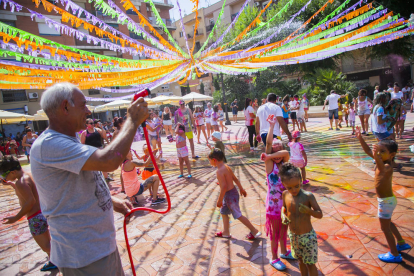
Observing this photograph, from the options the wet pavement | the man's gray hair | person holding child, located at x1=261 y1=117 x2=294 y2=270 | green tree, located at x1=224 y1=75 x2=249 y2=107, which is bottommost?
the wet pavement

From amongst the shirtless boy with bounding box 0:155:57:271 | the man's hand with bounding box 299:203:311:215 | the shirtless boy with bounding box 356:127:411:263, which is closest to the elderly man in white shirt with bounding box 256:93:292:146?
the shirtless boy with bounding box 356:127:411:263

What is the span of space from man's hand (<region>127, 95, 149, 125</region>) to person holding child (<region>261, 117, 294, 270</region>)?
179cm

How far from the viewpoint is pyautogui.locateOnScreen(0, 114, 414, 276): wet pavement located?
112 inches

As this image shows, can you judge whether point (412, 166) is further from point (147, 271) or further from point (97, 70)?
point (97, 70)

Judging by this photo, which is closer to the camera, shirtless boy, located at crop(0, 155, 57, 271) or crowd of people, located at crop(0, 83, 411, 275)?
crowd of people, located at crop(0, 83, 411, 275)

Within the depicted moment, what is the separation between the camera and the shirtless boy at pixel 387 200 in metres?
2.62

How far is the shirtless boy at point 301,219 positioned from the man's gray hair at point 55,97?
6.32ft

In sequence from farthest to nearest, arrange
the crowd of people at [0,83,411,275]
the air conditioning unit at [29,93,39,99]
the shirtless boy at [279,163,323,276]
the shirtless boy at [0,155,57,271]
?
the air conditioning unit at [29,93,39,99], the shirtless boy at [0,155,57,271], the shirtless boy at [279,163,323,276], the crowd of people at [0,83,411,275]

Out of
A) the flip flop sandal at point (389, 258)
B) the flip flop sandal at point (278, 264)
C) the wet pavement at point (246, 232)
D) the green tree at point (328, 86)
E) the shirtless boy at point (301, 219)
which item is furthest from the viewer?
the green tree at point (328, 86)

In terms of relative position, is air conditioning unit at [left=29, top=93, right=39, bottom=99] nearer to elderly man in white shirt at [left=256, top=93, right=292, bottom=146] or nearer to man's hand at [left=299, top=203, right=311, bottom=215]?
elderly man in white shirt at [left=256, top=93, right=292, bottom=146]

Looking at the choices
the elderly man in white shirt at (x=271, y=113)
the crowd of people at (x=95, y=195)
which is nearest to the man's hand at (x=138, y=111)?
the crowd of people at (x=95, y=195)

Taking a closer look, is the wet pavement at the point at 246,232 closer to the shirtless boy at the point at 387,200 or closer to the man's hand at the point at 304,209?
the shirtless boy at the point at 387,200

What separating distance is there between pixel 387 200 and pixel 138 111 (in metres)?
2.67

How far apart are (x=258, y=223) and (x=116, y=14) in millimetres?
4382
